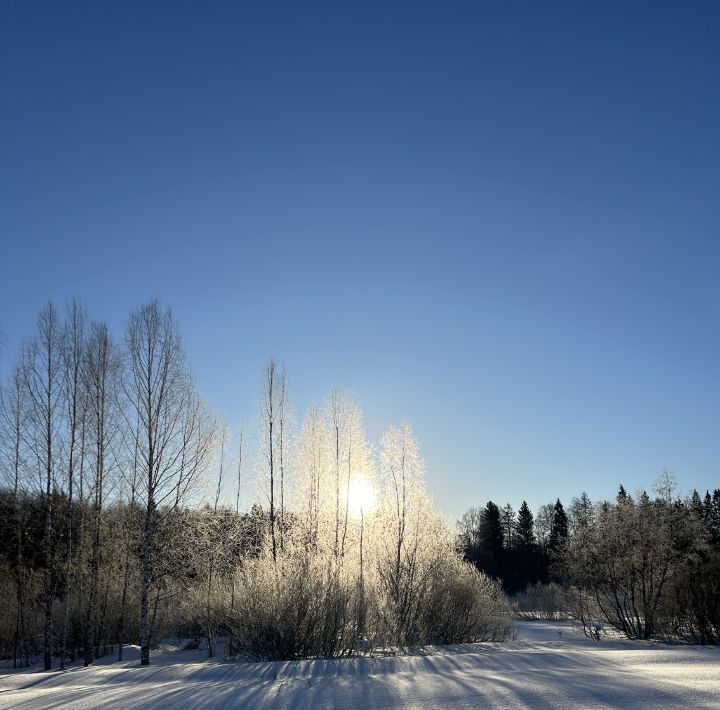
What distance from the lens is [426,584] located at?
17.0 m

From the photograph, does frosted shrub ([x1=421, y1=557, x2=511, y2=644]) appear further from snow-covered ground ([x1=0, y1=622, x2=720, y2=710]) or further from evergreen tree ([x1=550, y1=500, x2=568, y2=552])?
evergreen tree ([x1=550, y1=500, x2=568, y2=552])

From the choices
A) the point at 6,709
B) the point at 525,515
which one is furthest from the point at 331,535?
the point at 525,515

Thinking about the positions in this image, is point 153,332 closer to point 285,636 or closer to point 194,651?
point 285,636

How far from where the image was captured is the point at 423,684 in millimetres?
7496

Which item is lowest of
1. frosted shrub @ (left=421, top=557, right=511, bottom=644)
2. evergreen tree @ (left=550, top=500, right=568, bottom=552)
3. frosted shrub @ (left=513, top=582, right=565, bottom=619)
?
frosted shrub @ (left=513, top=582, right=565, bottom=619)

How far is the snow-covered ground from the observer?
6.54 meters

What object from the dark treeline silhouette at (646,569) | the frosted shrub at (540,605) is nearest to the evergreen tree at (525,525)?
the frosted shrub at (540,605)

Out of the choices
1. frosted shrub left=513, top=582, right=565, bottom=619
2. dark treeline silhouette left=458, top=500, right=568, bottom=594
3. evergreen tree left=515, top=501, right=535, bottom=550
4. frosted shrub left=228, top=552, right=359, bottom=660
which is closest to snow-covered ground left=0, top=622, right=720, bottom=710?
frosted shrub left=228, top=552, right=359, bottom=660

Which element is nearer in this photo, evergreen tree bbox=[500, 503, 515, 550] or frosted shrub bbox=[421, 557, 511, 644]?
frosted shrub bbox=[421, 557, 511, 644]

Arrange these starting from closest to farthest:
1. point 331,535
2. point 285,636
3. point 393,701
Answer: point 393,701 → point 285,636 → point 331,535

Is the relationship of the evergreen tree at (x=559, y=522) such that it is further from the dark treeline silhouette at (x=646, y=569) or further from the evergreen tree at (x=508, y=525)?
the dark treeline silhouette at (x=646, y=569)

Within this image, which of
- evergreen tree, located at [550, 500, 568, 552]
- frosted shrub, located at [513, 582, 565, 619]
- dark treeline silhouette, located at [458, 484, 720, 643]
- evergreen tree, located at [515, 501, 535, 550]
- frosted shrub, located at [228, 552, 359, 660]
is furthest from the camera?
evergreen tree, located at [515, 501, 535, 550]

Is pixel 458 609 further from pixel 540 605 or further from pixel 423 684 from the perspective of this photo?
pixel 540 605

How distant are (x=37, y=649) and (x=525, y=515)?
54.4m
